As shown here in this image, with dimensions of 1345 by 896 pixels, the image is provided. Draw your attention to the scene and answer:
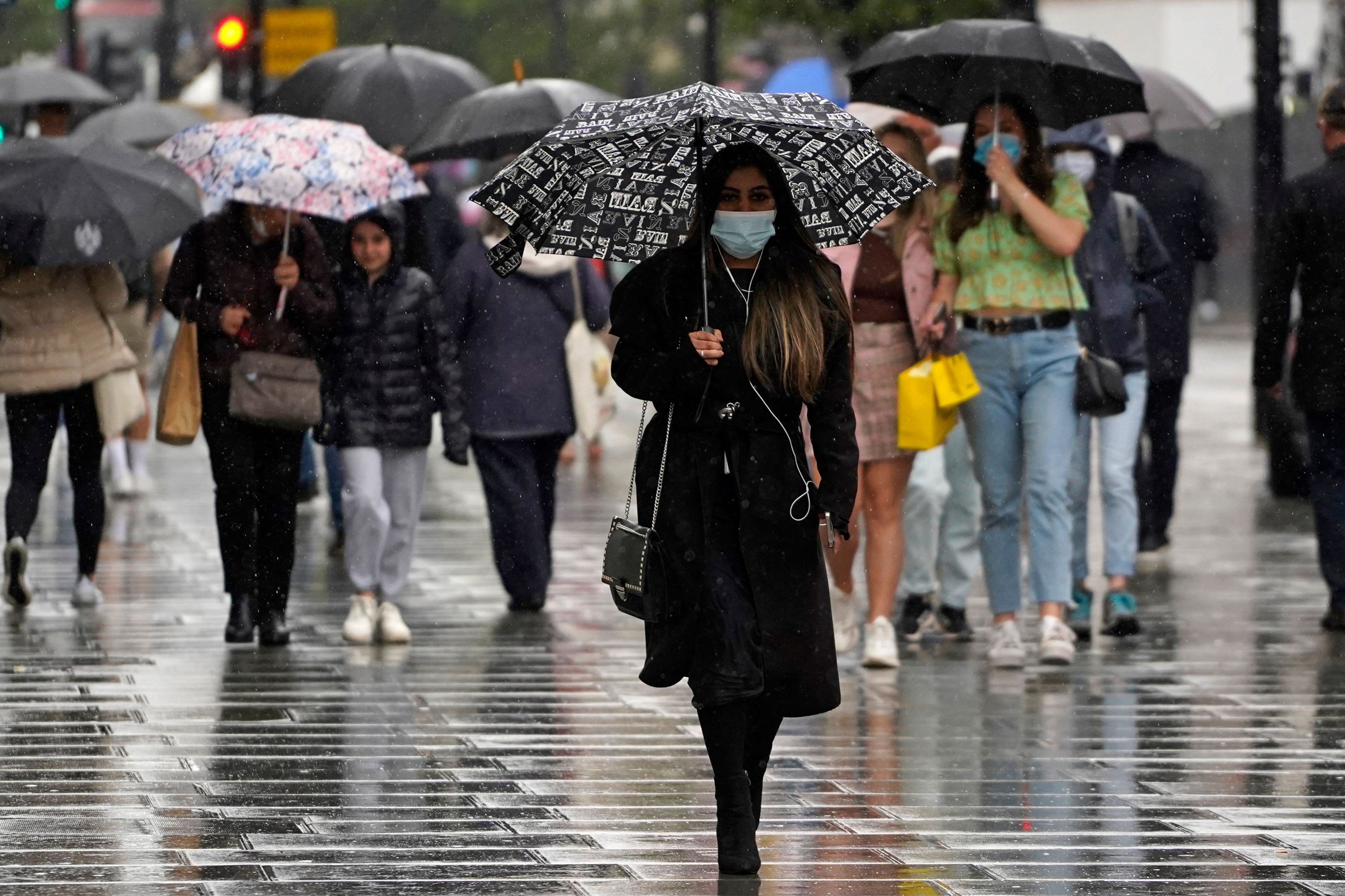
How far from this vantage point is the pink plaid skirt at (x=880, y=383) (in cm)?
976

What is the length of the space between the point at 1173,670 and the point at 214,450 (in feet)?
12.8

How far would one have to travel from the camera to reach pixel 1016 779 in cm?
744

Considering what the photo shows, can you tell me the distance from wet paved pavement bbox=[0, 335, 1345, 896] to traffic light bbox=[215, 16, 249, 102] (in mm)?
10910

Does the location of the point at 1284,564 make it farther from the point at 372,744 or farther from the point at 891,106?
the point at 372,744

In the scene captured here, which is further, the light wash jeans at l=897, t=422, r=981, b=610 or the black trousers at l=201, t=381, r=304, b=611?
the light wash jeans at l=897, t=422, r=981, b=610

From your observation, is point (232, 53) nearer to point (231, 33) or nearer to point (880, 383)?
point (231, 33)

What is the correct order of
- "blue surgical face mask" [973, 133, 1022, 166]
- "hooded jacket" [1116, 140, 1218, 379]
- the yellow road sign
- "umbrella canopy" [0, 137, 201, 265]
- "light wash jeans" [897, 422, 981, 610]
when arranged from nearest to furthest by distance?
"blue surgical face mask" [973, 133, 1022, 166] → "umbrella canopy" [0, 137, 201, 265] → "light wash jeans" [897, 422, 981, 610] → "hooded jacket" [1116, 140, 1218, 379] → the yellow road sign

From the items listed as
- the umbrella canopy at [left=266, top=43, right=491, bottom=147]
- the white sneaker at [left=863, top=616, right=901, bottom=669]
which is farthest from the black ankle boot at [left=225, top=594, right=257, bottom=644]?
the umbrella canopy at [left=266, top=43, right=491, bottom=147]

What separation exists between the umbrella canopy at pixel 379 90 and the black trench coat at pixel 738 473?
21.3ft

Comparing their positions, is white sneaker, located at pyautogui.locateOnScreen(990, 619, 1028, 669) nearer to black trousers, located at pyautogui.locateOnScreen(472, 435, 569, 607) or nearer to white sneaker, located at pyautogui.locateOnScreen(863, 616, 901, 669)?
white sneaker, located at pyautogui.locateOnScreen(863, 616, 901, 669)

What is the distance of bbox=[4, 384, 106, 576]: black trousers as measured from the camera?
11.0 metres

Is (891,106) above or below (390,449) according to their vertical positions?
above

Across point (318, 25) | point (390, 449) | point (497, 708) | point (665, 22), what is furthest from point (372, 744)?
point (665, 22)

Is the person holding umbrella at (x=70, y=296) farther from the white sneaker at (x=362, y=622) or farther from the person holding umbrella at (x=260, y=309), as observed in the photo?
the white sneaker at (x=362, y=622)
